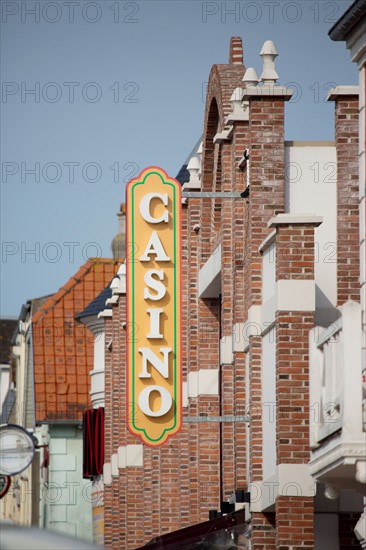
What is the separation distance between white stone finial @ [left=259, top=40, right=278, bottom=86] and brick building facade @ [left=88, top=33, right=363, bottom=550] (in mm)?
22

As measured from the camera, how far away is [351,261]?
24938 mm

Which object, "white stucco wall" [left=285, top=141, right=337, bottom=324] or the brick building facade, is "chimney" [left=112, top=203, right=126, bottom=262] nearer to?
the brick building facade

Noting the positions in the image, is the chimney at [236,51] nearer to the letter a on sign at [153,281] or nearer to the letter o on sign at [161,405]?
the letter a on sign at [153,281]

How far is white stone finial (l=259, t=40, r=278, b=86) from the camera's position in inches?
1012

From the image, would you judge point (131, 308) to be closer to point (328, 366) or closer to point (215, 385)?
point (215, 385)

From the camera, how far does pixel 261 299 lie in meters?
24.9

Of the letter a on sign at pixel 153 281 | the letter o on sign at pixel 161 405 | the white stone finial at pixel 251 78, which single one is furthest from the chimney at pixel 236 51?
the letter o on sign at pixel 161 405

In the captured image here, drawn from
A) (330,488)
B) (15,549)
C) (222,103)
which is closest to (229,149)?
(222,103)

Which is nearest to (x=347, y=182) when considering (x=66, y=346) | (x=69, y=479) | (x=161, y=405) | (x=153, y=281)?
(x=153, y=281)

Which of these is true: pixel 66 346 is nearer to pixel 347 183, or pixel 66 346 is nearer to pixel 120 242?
pixel 120 242

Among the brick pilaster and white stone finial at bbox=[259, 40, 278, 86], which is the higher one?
white stone finial at bbox=[259, 40, 278, 86]

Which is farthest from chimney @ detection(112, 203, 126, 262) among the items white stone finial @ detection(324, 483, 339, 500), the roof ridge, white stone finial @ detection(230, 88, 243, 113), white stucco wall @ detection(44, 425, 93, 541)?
white stone finial @ detection(324, 483, 339, 500)

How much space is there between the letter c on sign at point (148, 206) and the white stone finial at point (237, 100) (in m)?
2.02

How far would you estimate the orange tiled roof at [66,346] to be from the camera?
55594 mm
